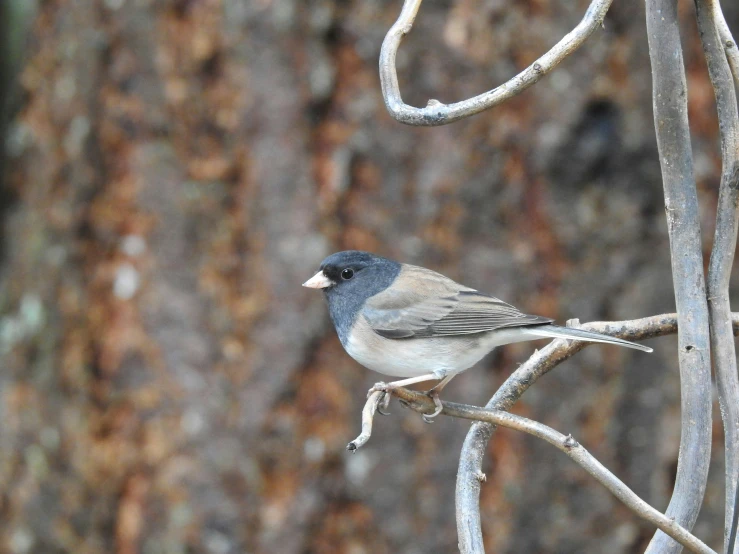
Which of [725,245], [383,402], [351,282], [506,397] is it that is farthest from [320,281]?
[725,245]

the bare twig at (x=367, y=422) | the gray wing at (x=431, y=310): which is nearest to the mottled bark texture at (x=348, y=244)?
the gray wing at (x=431, y=310)

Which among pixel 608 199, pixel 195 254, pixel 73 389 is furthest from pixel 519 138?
pixel 73 389

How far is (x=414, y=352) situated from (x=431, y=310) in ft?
0.62

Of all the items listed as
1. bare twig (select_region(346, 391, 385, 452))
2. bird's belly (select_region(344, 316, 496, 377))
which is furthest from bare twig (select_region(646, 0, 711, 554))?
bird's belly (select_region(344, 316, 496, 377))

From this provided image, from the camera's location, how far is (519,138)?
115 inches

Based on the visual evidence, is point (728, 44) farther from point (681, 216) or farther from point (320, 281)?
point (320, 281)

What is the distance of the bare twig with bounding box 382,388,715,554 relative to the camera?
1.20 meters

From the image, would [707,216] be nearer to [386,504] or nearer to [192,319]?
[386,504]

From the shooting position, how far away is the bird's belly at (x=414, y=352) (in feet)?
6.79

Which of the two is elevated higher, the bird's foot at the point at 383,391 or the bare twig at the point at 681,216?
the bare twig at the point at 681,216

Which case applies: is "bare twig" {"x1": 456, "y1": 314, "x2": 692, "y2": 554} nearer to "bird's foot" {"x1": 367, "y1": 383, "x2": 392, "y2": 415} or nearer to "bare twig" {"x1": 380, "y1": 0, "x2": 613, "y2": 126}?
"bird's foot" {"x1": 367, "y1": 383, "x2": 392, "y2": 415}

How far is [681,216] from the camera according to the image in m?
1.34

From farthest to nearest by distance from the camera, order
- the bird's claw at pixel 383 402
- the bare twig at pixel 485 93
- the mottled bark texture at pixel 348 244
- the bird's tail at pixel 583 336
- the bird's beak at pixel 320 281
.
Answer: the mottled bark texture at pixel 348 244 → the bird's beak at pixel 320 281 → the bird's claw at pixel 383 402 → the bird's tail at pixel 583 336 → the bare twig at pixel 485 93

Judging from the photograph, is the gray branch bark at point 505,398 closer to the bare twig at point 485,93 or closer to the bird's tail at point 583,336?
the bird's tail at point 583,336
